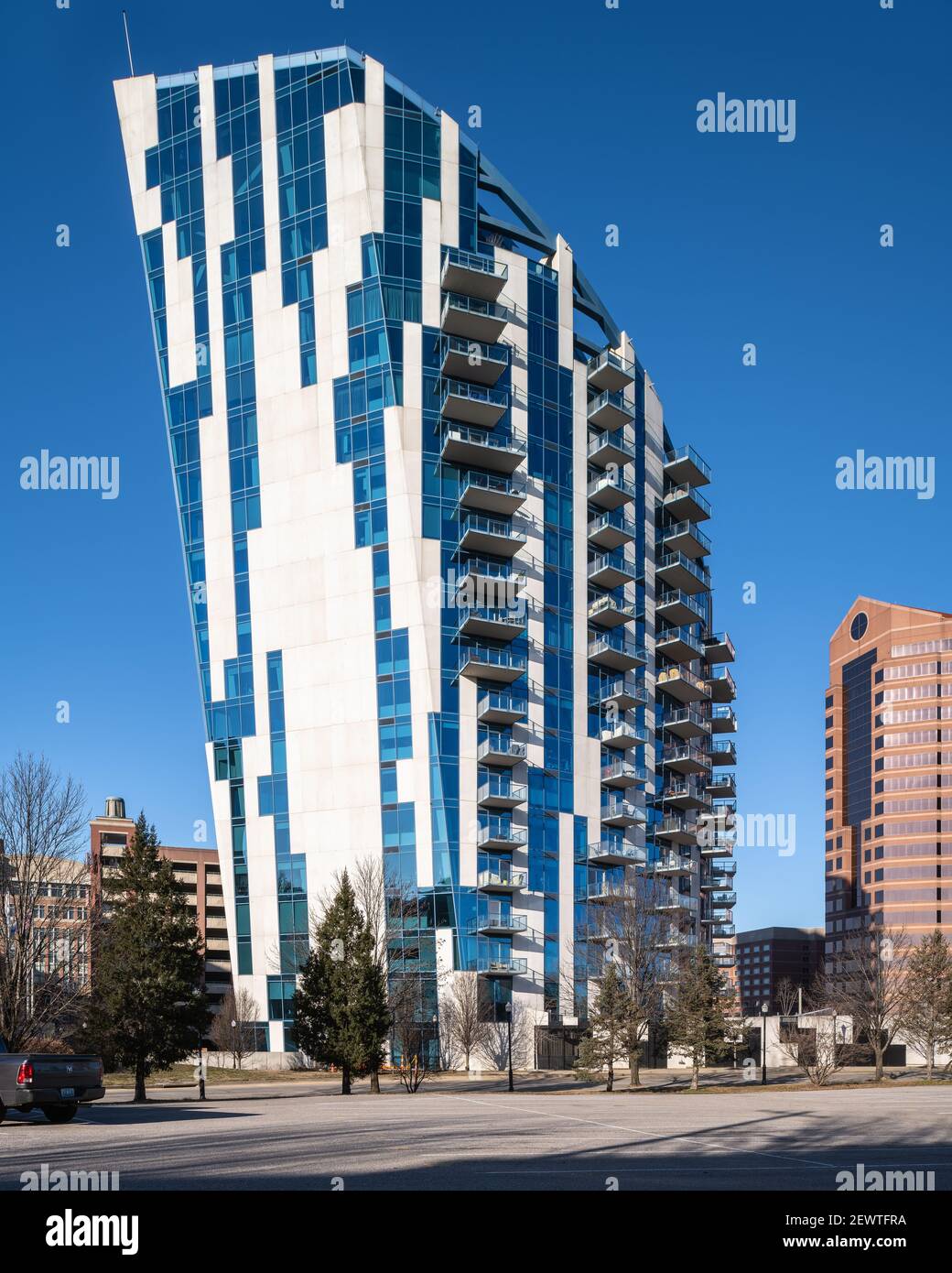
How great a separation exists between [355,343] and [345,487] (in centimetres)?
781

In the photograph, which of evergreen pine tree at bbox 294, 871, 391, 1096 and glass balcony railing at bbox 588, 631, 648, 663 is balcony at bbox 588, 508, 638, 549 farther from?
evergreen pine tree at bbox 294, 871, 391, 1096

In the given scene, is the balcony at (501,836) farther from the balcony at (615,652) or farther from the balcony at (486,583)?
the balcony at (615,652)

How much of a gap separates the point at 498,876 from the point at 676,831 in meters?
21.9

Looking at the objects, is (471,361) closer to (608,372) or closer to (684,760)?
(608,372)

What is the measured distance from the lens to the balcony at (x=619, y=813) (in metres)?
74.9

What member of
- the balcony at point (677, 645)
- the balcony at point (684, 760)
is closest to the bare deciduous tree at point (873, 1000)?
the balcony at point (684, 760)

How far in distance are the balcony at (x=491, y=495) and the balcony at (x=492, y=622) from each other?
5.67 m

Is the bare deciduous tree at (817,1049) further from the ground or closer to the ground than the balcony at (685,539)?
closer to the ground

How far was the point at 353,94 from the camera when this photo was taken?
225ft

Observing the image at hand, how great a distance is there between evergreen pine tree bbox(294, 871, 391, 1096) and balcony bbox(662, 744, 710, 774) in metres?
45.7

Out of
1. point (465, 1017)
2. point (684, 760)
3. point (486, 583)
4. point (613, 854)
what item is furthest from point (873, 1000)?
point (486, 583)
